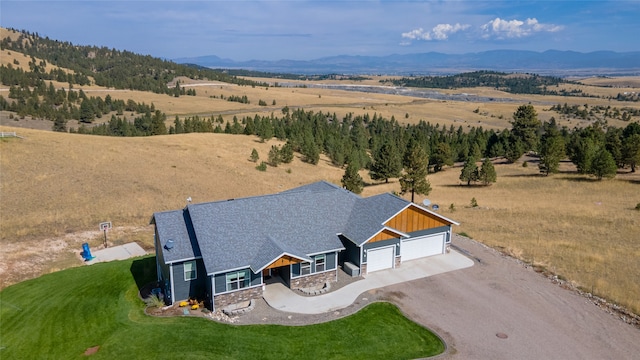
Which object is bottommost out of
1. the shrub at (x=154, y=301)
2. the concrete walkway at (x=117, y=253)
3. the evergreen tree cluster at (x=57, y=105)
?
the concrete walkway at (x=117, y=253)

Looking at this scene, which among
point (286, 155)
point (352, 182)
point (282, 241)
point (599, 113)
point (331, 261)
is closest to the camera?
point (282, 241)

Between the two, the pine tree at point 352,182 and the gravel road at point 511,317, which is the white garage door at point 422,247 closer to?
the gravel road at point 511,317

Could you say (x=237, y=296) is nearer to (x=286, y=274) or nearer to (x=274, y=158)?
(x=286, y=274)

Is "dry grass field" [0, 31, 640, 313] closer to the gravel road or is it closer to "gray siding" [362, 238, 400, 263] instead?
the gravel road

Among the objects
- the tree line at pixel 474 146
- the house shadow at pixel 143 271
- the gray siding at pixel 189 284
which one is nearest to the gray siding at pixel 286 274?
the gray siding at pixel 189 284

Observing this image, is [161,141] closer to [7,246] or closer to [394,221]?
[7,246]

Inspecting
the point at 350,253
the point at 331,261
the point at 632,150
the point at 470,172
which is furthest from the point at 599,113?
the point at 331,261

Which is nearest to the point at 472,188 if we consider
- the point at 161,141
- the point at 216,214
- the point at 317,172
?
the point at 317,172
